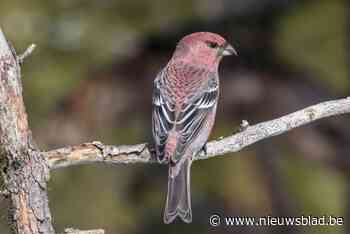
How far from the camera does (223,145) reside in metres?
5.36

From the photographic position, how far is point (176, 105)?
6133mm

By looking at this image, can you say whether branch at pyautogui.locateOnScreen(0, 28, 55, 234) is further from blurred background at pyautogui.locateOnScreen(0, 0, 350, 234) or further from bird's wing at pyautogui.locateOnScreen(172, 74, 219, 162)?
blurred background at pyautogui.locateOnScreen(0, 0, 350, 234)

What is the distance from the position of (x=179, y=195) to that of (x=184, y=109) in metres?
0.68

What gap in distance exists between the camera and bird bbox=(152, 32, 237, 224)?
570 cm

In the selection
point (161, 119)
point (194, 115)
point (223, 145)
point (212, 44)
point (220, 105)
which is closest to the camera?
point (223, 145)

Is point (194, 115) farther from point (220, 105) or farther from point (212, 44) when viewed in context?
point (220, 105)

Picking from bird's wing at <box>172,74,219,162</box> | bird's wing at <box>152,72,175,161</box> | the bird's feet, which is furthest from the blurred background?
the bird's feet

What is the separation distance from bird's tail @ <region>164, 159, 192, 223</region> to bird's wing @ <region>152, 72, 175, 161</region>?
236 mm

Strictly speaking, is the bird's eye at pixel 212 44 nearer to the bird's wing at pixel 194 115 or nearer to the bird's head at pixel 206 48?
the bird's head at pixel 206 48

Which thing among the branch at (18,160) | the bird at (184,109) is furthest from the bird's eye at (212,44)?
the branch at (18,160)

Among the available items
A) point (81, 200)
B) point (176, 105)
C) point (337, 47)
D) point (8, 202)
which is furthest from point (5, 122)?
point (337, 47)

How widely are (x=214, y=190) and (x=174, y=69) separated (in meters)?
2.84

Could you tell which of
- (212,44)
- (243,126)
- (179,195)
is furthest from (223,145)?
(212,44)

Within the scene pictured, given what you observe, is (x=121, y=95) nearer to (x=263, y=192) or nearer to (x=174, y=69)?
(x=263, y=192)
